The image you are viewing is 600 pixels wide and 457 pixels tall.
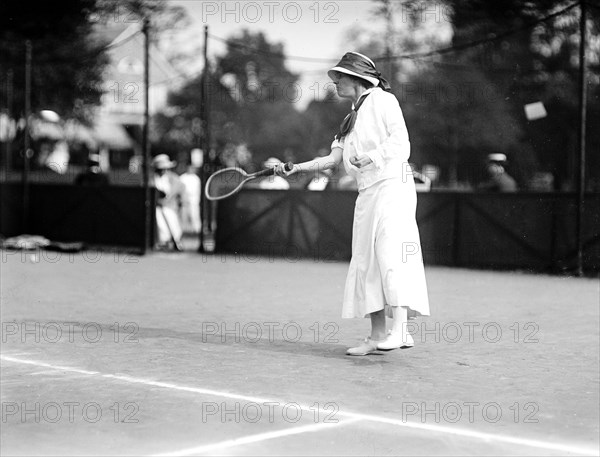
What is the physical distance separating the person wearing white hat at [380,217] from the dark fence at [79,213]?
12.0 metres

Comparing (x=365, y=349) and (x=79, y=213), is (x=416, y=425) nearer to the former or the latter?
(x=365, y=349)

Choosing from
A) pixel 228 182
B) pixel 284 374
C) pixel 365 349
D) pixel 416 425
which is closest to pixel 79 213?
pixel 228 182

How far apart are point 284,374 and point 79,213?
1478cm

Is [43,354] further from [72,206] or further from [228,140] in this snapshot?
[228,140]

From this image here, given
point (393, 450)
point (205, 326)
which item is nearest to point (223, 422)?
point (393, 450)

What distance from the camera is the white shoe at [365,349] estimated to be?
28.6 ft

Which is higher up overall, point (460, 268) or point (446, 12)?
point (446, 12)

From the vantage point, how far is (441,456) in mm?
5551

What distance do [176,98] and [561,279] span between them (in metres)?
56.8

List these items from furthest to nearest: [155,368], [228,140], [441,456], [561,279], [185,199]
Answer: [228,140] → [185,199] → [561,279] → [155,368] → [441,456]

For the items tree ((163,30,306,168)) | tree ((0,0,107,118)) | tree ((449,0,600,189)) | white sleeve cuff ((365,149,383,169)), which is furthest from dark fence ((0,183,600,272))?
tree ((163,30,306,168))

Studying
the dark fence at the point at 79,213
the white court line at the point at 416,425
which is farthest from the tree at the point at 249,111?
the white court line at the point at 416,425

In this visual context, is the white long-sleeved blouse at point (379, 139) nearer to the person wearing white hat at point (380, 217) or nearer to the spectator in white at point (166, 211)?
the person wearing white hat at point (380, 217)

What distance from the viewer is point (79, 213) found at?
72.1 ft
